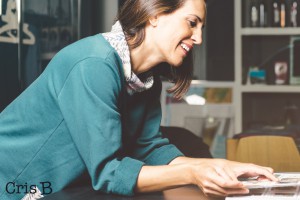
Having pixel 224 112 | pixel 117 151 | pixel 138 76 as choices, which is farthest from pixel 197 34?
pixel 224 112

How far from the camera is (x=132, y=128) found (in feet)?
5.19

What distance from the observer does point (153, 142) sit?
1.61 meters

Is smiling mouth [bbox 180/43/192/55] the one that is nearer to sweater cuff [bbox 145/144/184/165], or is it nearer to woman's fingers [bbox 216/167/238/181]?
sweater cuff [bbox 145/144/184/165]

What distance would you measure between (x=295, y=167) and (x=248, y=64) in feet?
6.39

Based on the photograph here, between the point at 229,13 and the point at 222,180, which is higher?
the point at 229,13

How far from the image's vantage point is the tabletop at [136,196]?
1.26m

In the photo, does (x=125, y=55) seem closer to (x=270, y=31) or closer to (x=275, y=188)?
(x=275, y=188)

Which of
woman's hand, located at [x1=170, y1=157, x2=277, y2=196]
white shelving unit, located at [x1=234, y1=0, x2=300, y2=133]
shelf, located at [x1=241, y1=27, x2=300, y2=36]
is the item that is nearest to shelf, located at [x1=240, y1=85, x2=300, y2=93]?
white shelving unit, located at [x1=234, y1=0, x2=300, y2=133]

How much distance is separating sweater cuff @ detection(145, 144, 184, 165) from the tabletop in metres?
0.21

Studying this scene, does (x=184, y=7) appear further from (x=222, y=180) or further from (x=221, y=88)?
(x=221, y=88)

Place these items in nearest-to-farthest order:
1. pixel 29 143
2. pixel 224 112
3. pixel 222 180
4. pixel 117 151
Result: pixel 222 180
pixel 117 151
pixel 29 143
pixel 224 112

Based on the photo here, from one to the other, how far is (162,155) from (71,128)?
40 centimetres

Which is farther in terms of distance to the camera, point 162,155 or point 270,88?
point 270,88

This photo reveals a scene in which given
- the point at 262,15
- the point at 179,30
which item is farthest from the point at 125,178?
the point at 262,15
